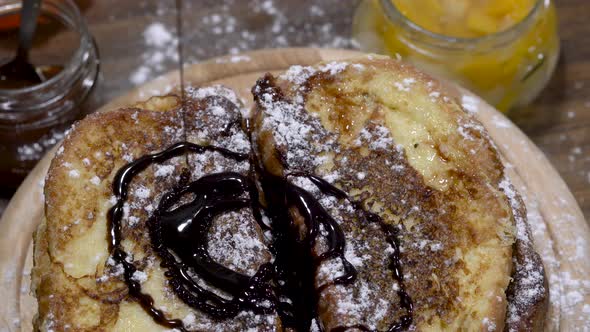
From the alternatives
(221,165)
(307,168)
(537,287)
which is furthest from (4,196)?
(537,287)

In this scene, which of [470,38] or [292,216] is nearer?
[292,216]

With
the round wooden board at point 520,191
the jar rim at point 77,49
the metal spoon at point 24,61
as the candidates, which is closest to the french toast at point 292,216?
the round wooden board at point 520,191

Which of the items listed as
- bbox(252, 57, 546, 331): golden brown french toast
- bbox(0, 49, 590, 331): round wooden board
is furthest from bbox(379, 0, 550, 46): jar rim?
bbox(252, 57, 546, 331): golden brown french toast

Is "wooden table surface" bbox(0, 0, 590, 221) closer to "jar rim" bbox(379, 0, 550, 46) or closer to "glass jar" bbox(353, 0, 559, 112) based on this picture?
"glass jar" bbox(353, 0, 559, 112)

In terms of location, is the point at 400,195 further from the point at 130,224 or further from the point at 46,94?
the point at 46,94

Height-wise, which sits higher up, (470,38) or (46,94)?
(470,38)

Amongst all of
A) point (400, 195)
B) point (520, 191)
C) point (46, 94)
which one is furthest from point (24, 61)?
point (520, 191)

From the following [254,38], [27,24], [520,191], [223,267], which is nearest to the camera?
[223,267]
